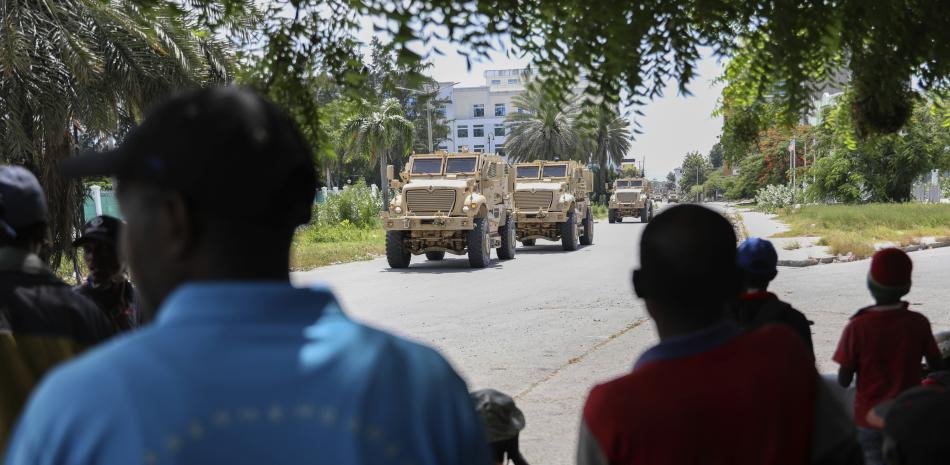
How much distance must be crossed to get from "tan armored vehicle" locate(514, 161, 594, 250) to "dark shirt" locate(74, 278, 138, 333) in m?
20.2

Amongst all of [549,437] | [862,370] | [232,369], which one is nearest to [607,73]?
[862,370]

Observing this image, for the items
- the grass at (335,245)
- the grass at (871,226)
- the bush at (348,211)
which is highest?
the bush at (348,211)

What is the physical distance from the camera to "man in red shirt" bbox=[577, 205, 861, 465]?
69.4 inches

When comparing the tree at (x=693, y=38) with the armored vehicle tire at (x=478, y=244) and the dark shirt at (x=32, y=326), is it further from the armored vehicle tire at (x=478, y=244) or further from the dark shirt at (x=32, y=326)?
the armored vehicle tire at (x=478, y=244)

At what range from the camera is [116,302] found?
378cm

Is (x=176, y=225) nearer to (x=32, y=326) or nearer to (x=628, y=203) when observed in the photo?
(x=32, y=326)

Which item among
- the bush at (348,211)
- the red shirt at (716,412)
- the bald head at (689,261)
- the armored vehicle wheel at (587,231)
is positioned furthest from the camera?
the bush at (348,211)

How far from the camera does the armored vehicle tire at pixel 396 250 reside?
18.8m

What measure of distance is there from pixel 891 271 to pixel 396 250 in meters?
15.5

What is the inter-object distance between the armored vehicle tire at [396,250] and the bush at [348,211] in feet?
46.8

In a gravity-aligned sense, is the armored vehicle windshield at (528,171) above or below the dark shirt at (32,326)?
above

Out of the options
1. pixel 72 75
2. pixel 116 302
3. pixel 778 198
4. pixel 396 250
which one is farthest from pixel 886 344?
pixel 778 198

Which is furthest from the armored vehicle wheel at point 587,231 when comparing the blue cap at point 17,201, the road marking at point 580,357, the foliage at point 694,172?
the foliage at point 694,172

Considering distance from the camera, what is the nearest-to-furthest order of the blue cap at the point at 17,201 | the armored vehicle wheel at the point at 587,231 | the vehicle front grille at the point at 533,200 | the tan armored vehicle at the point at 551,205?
the blue cap at the point at 17,201 < the tan armored vehicle at the point at 551,205 < the vehicle front grille at the point at 533,200 < the armored vehicle wheel at the point at 587,231
